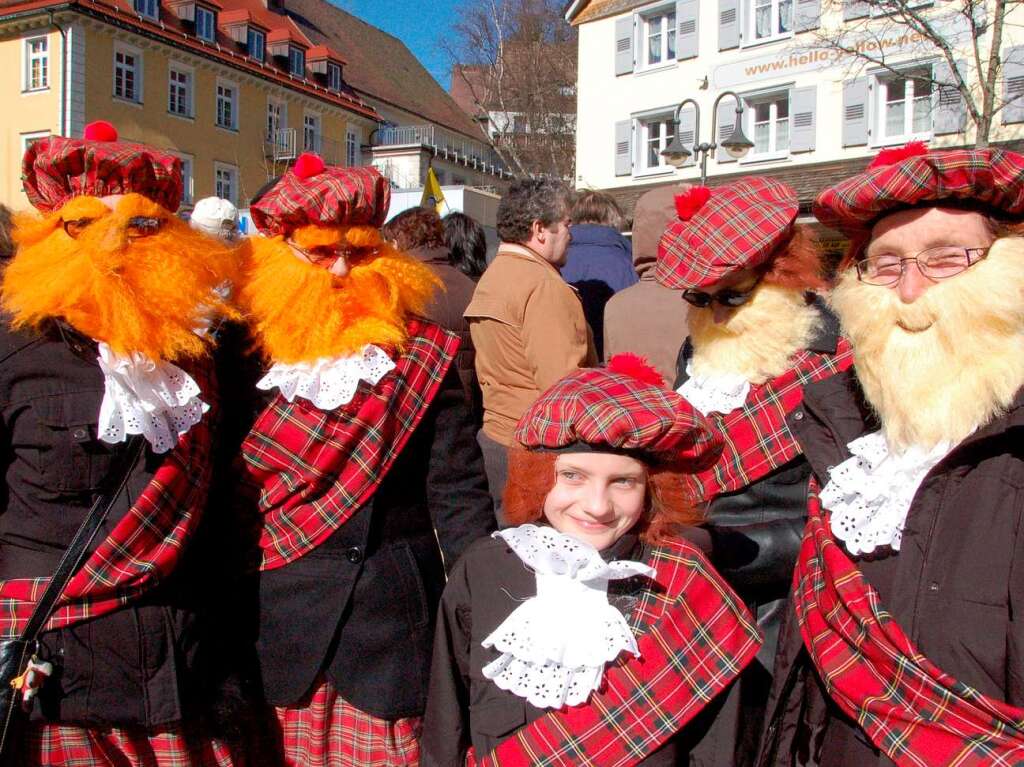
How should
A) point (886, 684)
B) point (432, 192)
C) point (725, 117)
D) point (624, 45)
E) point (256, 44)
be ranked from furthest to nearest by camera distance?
point (256, 44) < point (624, 45) < point (725, 117) < point (432, 192) < point (886, 684)

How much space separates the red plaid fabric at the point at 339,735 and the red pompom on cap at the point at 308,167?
136 cm

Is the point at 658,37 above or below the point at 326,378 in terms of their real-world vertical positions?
above

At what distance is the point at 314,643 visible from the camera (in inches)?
93.7

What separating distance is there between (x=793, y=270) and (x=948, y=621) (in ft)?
4.17

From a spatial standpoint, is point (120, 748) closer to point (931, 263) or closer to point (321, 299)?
point (321, 299)

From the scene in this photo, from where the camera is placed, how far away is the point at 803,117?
19312 millimetres

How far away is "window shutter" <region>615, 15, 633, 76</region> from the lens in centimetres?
2230

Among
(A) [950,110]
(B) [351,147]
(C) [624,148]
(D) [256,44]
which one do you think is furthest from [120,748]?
(B) [351,147]

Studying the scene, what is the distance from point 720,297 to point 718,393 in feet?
1.01

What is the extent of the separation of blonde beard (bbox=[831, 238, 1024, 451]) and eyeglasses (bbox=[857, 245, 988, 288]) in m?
0.02

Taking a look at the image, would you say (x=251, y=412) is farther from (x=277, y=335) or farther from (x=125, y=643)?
(x=125, y=643)

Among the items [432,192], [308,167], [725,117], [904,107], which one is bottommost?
Answer: [308,167]

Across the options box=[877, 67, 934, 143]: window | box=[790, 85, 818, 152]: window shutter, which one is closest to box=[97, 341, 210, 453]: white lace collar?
box=[877, 67, 934, 143]: window

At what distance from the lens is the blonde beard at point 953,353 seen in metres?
1.83
